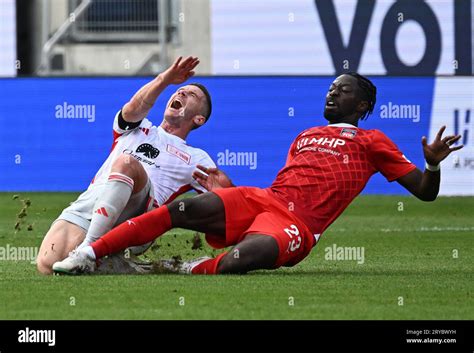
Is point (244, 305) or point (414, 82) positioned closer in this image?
point (244, 305)

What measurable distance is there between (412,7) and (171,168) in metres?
15.6

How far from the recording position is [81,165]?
20.6m

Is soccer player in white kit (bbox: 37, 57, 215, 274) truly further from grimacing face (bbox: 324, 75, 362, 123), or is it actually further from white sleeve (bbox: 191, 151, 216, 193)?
grimacing face (bbox: 324, 75, 362, 123)

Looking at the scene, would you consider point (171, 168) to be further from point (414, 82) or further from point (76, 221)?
point (414, 82)

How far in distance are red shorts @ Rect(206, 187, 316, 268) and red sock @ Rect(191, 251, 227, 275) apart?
0.13 metres

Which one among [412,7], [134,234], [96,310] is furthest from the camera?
[412,7]

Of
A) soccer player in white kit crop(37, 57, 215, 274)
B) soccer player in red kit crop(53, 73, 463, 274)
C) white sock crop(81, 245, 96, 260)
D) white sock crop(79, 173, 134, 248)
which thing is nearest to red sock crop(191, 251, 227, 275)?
soccer player in red kit crop(53, 73, 463, 274)

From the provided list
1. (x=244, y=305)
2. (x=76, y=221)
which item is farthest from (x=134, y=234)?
(x=244, y=305)

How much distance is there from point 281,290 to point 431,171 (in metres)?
1.55

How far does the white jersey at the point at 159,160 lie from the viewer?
10.1 meters

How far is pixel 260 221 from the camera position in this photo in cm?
955

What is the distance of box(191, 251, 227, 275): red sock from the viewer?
9.71 metres

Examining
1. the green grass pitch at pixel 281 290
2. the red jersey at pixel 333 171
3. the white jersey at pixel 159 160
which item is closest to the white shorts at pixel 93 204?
the white jersey at pixel 159 160

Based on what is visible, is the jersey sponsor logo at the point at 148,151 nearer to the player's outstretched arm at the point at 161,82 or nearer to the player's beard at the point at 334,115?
the player's outstretched arm at the point at 161,82
